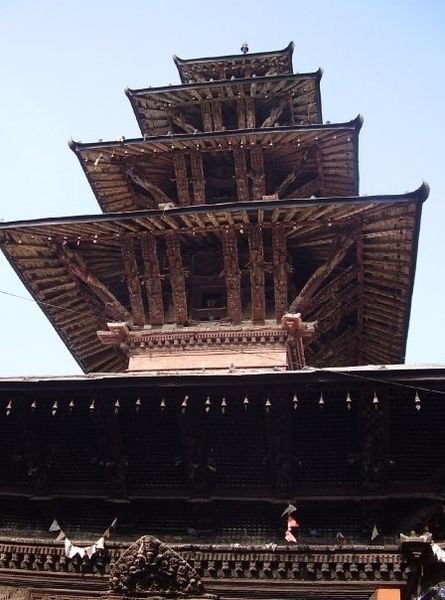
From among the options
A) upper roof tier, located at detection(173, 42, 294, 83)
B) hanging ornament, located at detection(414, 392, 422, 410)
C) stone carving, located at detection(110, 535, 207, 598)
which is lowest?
stone carving, located at detection(110, 535, 207, 598)

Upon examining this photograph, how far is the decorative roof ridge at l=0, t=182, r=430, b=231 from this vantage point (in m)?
11.2

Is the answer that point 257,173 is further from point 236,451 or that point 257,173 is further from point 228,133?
point 236,451

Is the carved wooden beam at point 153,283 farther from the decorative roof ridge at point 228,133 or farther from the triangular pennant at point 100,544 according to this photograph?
the triangular pennant at point 100,544

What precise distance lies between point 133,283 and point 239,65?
7061 millimetres

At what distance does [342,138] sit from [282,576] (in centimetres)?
841

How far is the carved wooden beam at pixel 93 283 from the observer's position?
12.9 metres

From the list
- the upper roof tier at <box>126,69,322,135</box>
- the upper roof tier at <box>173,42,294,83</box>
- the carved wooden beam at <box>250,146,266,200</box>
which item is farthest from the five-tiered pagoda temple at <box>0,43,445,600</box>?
the upper roof tier at <box>173,42,294,83</box>

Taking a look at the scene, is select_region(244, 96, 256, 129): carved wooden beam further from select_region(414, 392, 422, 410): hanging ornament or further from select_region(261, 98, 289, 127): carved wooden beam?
select_region(414, 392, 422, 410): hanging ornament

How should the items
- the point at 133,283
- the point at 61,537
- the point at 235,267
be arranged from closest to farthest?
the point at 61,537, the point at 235,267, the point at 133,283

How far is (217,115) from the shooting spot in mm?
15898

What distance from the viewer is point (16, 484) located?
9188 mm

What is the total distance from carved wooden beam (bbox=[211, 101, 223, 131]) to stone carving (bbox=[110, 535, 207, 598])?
1002 cm

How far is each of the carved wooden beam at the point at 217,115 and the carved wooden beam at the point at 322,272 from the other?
16.2 ft

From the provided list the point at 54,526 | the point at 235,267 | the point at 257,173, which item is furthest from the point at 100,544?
the point at 257,173
